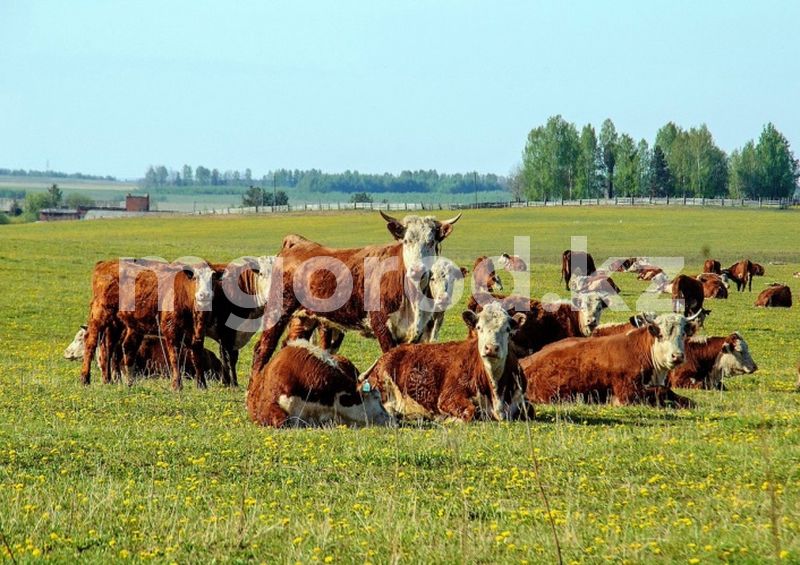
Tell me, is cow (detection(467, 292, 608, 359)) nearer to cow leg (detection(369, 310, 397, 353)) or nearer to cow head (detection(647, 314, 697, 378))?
cow leg (detection(369, 310, 397, 353))

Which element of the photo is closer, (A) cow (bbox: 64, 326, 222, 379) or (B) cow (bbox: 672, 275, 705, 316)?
(A) cow (bbox: 64, 326, 222, 379)

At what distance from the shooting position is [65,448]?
35.8 feet

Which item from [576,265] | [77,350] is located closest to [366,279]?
[77,350]

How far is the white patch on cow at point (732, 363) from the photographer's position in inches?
723

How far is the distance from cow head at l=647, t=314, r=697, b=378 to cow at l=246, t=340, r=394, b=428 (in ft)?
13.5

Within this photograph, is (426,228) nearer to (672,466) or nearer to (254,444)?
(254,444)

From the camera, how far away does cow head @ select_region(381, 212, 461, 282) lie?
16.2 m

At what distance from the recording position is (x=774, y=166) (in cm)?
14912

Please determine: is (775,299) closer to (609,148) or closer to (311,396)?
(311,396)

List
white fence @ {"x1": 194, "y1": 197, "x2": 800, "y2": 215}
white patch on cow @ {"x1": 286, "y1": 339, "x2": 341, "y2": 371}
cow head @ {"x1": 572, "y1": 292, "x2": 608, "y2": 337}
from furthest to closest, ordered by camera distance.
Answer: white fence @ {"x1": 194, "y1": 197, "x2": 800, "y2": 215} → cow head @ {"x1": 572, "y1": 292, "x2": 608, "y2": 337} → white patch on cow @ {"x1": 286, "y1": 339, "x2": 341, "y2": 371}

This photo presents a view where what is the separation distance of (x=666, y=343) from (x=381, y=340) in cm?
378

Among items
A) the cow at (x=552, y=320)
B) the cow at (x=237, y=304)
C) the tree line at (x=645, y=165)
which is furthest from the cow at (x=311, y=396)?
the tree line at (x=645, y=165)

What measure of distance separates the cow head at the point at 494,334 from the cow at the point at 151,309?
5765 millimetres

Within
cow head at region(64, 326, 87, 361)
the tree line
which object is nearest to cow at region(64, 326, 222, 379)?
cow head at region(64, 326, 87, 361)
